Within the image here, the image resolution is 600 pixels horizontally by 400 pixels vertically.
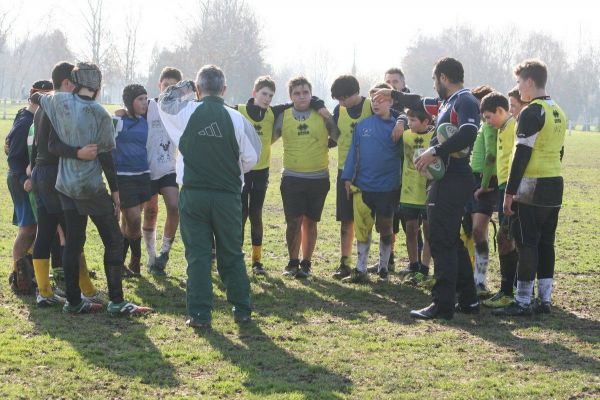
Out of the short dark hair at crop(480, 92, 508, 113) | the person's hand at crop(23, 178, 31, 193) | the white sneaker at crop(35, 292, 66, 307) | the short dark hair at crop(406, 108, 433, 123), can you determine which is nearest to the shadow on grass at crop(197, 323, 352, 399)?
the white sneaker at crop(35, 292, 66, 307)

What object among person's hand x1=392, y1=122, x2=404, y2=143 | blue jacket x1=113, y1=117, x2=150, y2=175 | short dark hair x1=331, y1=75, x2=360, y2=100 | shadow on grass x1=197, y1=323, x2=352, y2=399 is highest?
short dark hair x1=331, y1=75, x2=360, y2=100

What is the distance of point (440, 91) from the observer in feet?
25.1

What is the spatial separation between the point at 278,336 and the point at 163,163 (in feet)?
10.6

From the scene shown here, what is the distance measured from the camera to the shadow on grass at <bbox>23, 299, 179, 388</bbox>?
595 centimetres

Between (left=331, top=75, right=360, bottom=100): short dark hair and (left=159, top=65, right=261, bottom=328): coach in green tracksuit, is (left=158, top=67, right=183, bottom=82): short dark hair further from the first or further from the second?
(left=159, top=65, right=261, bottom=328): coach in green tracksuit

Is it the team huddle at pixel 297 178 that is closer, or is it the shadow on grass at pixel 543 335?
the shadow on grass at pixel 543 335

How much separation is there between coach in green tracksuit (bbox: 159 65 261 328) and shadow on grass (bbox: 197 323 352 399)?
47 centimetres

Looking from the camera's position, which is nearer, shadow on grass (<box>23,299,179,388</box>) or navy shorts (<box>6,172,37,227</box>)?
shadow on grass (<box>23,299,179,388</box>)

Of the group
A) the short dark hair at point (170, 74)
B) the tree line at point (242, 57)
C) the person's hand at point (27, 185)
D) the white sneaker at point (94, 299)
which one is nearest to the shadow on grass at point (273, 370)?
the white sneaker at point (94, 299)

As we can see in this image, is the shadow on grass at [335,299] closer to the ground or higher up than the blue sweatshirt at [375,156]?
closer to the ground

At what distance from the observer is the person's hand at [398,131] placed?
9.05 metres

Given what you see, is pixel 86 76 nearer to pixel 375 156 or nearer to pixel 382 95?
pixel 382 95

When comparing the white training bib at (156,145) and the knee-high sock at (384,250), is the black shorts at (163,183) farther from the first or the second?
the knee-high sock at (384,250)

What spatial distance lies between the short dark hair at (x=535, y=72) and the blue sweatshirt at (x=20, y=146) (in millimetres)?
4570
